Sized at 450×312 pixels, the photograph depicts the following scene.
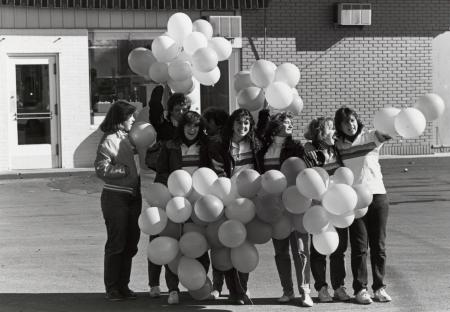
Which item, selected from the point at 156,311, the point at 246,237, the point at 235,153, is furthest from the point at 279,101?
the point at 156,311

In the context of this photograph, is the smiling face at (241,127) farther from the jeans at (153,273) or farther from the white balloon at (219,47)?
the jeans at (153,273)

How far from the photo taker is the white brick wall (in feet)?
63.6

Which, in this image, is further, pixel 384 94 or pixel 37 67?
pixel 384 94

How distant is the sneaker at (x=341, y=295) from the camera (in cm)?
831

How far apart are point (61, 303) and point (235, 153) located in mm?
1933

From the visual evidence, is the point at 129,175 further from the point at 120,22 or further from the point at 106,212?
the point at 120,22

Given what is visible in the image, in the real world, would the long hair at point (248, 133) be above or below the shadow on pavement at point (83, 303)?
above

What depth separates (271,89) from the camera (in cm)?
843

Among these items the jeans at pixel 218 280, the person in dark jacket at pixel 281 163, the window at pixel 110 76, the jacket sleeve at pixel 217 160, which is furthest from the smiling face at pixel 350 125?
the window at pixel 110 76

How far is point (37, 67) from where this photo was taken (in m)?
19.6

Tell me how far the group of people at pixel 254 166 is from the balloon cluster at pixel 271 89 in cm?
15

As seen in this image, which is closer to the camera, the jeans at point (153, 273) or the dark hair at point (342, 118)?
the dark hair at point (342, 118)

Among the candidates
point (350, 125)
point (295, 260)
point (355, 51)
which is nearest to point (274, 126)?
point (350, 125)

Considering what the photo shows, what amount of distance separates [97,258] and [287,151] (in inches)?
121
